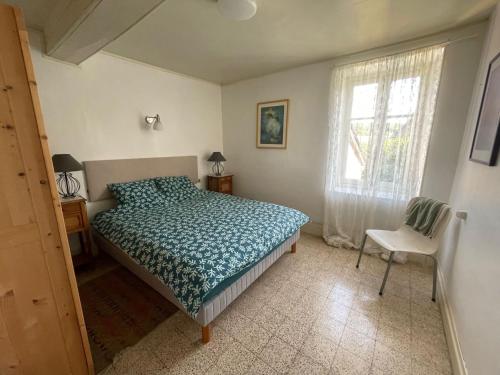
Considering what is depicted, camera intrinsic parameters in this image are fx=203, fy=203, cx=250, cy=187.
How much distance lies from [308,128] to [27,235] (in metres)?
3.00

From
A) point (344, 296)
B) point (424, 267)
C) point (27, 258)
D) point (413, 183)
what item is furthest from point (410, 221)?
point (27, 258)

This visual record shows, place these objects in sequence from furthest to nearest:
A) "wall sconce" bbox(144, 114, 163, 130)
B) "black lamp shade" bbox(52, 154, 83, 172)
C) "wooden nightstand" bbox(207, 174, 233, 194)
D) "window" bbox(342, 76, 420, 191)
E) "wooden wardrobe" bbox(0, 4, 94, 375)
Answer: "wooden nightstand" bbox(207, 174, 233, 194) → "wall sconce" bbox(144, 114, 163, 130) → "window" bbox(342, 76, 420, 191) → "black lamp shade" bbox(52, 154, 83, 172) → "wooden wardrobe" bbox(0, 4, 94, 375)

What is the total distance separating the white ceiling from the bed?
1.44 metres

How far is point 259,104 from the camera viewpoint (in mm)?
3379

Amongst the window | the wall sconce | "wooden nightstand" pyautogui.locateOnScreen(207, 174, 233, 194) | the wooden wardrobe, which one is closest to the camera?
the wooden wardrobe

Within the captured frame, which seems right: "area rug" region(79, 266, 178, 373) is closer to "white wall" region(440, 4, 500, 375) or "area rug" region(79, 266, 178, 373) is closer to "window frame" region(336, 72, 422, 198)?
"white wall" region(440, 4, 500, 375)

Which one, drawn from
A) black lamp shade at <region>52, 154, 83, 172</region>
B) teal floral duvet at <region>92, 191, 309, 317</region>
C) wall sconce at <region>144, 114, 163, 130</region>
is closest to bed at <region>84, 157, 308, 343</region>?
teal floral duvet at <region>92, 191, 309, 317</region>

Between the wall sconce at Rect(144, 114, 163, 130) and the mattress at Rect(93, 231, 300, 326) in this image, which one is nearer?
the mattress at Rect(93, 231, 300, 326)

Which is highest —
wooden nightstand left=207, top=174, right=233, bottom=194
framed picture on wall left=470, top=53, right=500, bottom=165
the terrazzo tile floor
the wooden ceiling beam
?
the wooden ceiling beam

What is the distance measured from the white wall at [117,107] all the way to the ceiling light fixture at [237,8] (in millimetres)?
1702

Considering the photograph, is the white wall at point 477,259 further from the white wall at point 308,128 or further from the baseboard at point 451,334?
the white wall at point 308,128

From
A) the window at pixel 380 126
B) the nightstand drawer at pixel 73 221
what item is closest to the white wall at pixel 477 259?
the window at pixel 380 126

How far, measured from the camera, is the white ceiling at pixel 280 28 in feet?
5.35

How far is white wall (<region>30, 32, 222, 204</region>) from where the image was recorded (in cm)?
214
